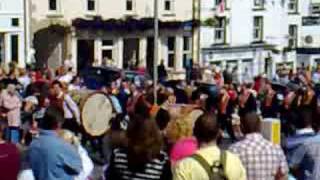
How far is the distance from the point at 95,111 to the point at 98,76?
11.3 meters

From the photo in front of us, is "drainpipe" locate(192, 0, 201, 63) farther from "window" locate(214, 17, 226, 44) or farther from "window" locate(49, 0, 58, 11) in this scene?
"window" locate(49, 0, 58, 11)

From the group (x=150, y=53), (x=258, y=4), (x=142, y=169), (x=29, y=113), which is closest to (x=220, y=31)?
(x=258, y=4)

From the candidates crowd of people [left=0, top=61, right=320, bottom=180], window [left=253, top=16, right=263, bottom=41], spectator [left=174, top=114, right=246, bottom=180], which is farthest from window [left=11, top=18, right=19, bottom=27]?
spectator [left=174, top=114, right=246, bottom=180]

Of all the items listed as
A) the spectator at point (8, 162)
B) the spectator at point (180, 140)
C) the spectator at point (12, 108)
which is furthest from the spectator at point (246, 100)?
the spectator at point (8, 162)

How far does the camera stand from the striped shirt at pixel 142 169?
24.0 feet

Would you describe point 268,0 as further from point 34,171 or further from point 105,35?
point 34,171

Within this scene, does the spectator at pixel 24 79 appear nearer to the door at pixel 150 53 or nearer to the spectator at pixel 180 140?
the spectator at pixel 180 140

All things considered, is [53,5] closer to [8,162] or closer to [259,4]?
[259,4]

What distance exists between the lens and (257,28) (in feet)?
161

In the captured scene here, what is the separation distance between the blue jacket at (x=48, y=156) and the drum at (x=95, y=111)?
11.1m

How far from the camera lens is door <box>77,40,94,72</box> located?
131 ft

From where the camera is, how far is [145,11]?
42781mm

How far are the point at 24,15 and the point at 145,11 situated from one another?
7.35 m

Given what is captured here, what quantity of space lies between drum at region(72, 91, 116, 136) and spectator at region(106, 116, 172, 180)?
1244cm
